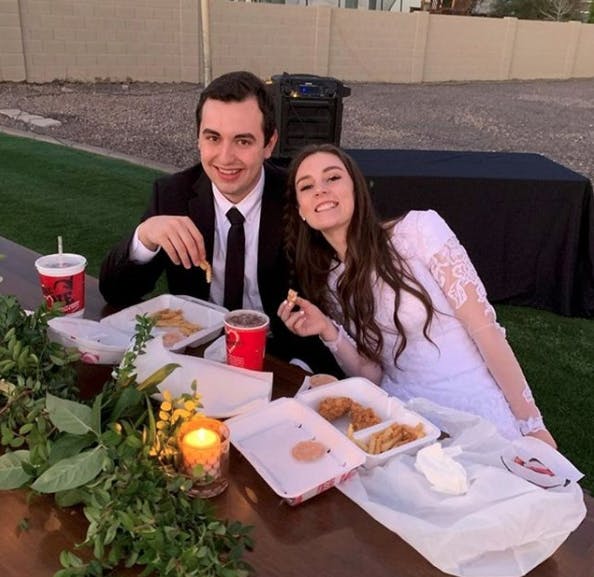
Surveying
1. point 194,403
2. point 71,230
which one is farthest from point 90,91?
point 194,403

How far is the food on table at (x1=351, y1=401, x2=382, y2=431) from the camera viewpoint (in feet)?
4.63

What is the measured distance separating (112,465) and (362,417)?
0.61m

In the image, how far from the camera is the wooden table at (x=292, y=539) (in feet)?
3.37

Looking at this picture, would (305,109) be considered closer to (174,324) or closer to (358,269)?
(358,269)

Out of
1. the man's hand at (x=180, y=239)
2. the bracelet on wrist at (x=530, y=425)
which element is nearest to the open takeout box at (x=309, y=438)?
the man's hand at (x=180, y=239)

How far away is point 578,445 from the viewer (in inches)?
114

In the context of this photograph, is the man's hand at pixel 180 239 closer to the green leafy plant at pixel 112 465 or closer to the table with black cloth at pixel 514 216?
the green leafy plant at pixel 112 465

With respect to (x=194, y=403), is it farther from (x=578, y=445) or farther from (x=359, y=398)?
(x=578, y=445)

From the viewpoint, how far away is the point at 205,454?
3.65ft

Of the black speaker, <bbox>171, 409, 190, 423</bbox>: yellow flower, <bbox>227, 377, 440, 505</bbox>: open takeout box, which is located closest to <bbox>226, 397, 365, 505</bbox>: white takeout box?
<bbox>227, 377, 440, 505</bbox>: open takeout box

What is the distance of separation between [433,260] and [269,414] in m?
0.87

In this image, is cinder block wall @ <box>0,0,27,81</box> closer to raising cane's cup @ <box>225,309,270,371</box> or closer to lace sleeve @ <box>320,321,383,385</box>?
lace sleeve @ <box>320,321,383,385</box>

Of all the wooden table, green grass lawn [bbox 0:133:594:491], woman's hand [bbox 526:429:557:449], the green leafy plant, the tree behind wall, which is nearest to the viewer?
the green leafy plant

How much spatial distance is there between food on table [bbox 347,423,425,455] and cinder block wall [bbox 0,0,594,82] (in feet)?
34.0
